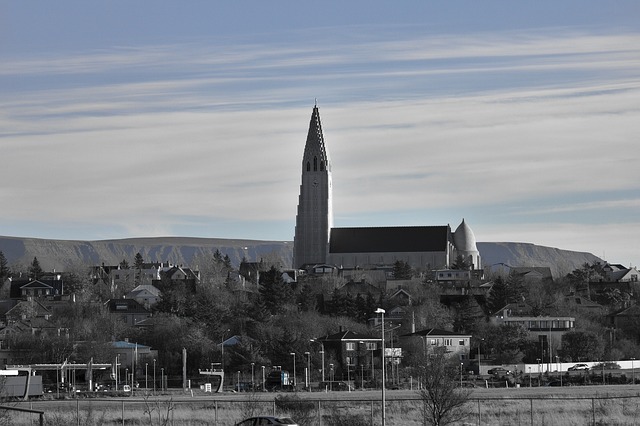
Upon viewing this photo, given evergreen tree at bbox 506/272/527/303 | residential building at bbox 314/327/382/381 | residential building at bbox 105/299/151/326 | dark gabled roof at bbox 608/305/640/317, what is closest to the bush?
residential building at bbox 314/327/382/381

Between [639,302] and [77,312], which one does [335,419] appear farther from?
[639,302]

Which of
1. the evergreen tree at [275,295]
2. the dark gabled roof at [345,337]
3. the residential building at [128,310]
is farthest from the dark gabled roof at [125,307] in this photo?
the dark gabled roof at [345,337]

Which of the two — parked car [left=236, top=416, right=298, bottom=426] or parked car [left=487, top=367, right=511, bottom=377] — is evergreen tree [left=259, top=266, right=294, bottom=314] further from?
parked car [left=236, top=416, right=298, bottom=426]

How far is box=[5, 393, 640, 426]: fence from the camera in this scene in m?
63.7

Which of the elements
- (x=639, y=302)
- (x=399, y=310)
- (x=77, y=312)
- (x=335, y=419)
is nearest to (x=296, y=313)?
(x=399, y=310)

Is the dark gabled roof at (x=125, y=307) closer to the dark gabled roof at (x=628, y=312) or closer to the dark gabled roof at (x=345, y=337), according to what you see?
the dark gabled roof at (x=345, y=337)

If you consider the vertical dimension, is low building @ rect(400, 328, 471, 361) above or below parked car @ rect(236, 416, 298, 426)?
above

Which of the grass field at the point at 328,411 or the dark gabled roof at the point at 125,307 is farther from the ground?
the dark gabled roof at the point at 125,307

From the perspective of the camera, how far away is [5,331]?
144 metres

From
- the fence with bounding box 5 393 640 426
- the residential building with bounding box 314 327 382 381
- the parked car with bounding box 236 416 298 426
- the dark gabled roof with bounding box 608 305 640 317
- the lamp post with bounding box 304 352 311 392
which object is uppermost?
the dark gabled roof with bounding box 608 305 640 317

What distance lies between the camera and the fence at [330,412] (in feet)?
209

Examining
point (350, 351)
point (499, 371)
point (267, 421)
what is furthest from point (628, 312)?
point (267, 421)

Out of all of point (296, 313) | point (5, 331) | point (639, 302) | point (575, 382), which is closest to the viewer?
point (575, 382)

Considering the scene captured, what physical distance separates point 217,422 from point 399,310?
10490 centimetres
